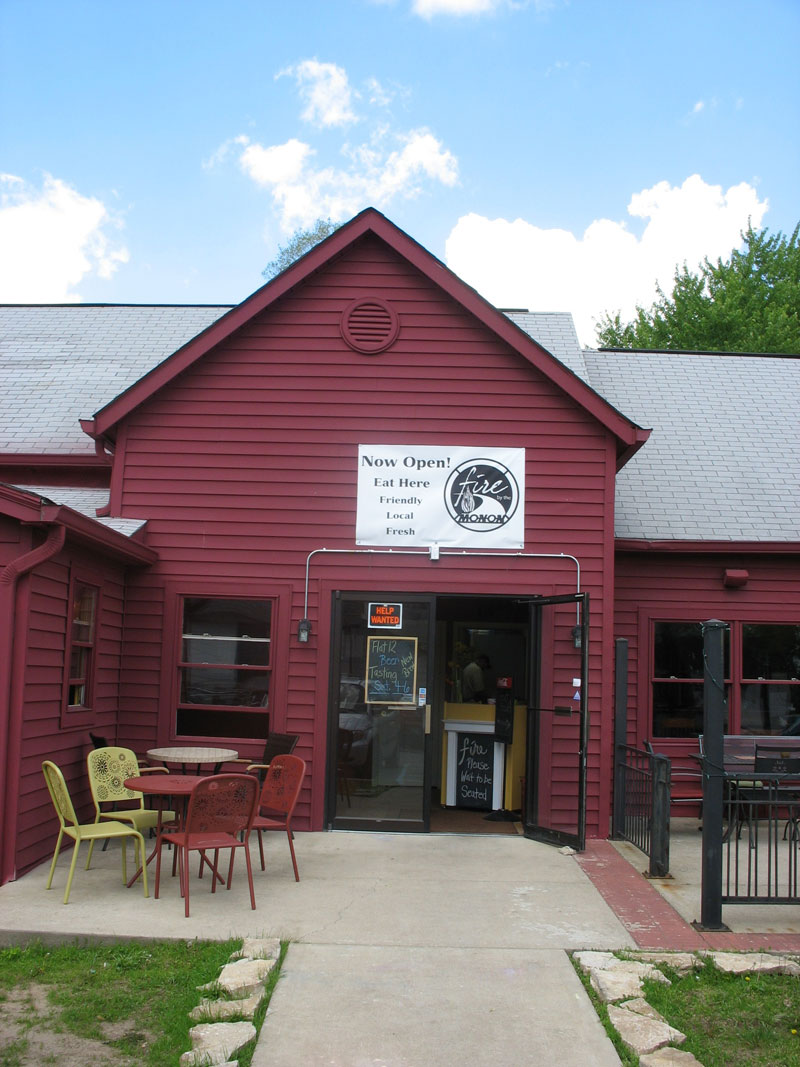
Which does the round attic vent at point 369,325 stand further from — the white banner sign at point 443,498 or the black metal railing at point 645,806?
the black metal railing at point 645,806

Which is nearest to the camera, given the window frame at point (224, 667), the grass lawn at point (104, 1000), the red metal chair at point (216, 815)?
the grass lawn at point (104, 1000)

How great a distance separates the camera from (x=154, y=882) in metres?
7.38

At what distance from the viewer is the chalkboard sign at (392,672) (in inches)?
372

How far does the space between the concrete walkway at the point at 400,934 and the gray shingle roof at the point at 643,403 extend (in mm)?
3650

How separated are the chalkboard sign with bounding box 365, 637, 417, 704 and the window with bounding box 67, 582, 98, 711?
252cm

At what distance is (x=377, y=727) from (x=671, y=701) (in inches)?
135

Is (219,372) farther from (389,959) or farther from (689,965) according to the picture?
(689,965)

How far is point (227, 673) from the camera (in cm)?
973

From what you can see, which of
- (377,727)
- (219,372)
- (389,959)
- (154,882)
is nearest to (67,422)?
(219,372)

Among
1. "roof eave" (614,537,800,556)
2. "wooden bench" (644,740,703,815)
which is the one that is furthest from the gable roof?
"wooden bench" (644,740,703,815)

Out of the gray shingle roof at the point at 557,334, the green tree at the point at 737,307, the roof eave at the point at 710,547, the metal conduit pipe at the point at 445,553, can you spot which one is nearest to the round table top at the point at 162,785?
the metal conduit pipe at the point at 445,553

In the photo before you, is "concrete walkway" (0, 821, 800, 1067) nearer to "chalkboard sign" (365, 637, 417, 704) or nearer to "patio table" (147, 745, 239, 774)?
"patio table" (147, 745, 239, 774)

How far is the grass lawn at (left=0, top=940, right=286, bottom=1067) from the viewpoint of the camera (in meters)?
4.62

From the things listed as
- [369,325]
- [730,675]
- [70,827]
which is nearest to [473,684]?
[730,675]
